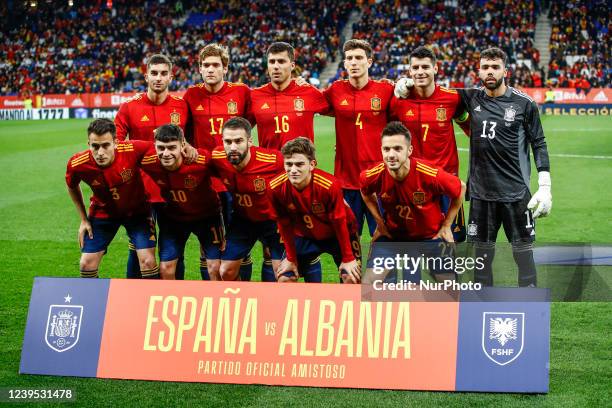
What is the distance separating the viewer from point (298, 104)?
7.58 metres

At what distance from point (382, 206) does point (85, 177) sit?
2.57m

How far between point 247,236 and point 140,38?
40510 mm

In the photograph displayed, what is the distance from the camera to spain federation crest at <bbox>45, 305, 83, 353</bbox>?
5.72m

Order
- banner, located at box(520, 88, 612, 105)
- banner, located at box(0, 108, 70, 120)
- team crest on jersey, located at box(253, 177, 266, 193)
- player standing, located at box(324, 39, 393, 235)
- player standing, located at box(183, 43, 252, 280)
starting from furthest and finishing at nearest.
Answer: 1. banner, located at box(0, 108, 70, 120)
2. banner, located at box(520, 88, 612, 105)
3. player standing, located at box(183, 43, 252, 280)
4. player standing, located at box(324, 39, 393, 235)
5. team crest on jersey, located at box(253, 177, 266, 193)

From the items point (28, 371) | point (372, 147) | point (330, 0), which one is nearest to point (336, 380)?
point (28, 371)

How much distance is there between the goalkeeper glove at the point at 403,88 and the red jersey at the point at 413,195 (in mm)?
974

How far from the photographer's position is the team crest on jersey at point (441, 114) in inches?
283

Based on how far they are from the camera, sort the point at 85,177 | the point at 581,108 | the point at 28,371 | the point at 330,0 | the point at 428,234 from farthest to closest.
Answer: the point at 330,0 → the point at 581,108 → the point at 85,177 → the point at 428,234 → the point at 28,371

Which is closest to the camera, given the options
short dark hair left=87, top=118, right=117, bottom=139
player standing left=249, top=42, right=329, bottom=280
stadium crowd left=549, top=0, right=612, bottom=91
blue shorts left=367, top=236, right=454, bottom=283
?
blue shorts left=367, top=236, right=454, bottom=283

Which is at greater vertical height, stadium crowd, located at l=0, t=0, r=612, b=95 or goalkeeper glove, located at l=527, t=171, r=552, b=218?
stadium crowd, located at l=0, t=0, r=612, b=95

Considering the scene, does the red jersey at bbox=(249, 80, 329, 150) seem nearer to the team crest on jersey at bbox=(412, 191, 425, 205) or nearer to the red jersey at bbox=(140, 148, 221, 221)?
the red jersey at bbox=(140, 148, 221, 221)

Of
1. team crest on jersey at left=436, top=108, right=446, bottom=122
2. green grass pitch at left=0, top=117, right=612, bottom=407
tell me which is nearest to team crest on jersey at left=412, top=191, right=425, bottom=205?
team crest on jersey at left=436, top=108, right=446, bottom=122

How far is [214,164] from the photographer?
7.00 meters

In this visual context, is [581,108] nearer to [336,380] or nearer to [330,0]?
[330,0]
